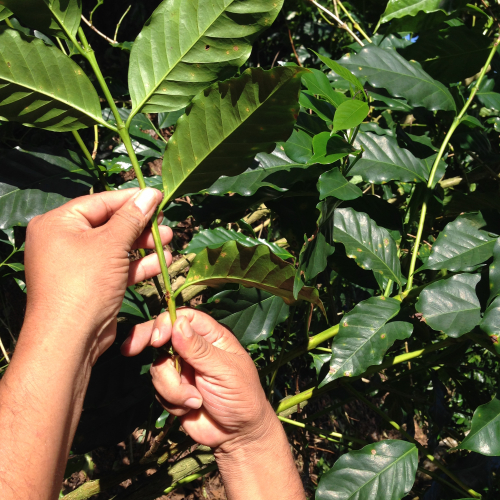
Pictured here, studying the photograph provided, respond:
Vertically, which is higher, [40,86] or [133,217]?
[40,86]

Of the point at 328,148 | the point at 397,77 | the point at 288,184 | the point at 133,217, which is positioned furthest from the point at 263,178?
the point at 397,77

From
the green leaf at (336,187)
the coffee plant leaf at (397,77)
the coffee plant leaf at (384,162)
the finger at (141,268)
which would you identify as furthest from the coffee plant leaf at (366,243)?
the finger at (141,268)

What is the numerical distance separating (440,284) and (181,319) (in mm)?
525

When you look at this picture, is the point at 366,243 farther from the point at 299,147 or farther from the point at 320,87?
the point at 320,87

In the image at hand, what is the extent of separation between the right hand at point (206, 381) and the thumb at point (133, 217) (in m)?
0.19

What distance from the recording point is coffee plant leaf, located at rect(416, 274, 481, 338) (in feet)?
2.78

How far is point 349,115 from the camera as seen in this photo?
0.74 meters

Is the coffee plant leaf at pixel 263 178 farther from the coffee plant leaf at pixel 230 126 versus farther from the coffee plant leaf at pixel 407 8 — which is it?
the coffee plant leaf at pixel 407 8

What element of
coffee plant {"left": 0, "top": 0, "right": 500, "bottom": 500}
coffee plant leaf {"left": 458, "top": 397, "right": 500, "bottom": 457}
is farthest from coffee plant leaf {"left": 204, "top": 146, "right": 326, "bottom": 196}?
coffee plant leaf {"left": 458, "top": 397, "right": 500, "bottom": 457}

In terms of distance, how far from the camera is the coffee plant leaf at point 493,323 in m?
0.76

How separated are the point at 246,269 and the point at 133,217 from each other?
23cm

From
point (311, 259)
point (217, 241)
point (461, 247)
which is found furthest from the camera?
point (217, 241)

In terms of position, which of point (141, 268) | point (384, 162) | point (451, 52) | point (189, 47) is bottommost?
point (141, 268)

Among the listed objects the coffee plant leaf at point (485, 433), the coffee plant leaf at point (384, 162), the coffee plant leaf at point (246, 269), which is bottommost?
the coffee plant leaf at point (485, 433)
